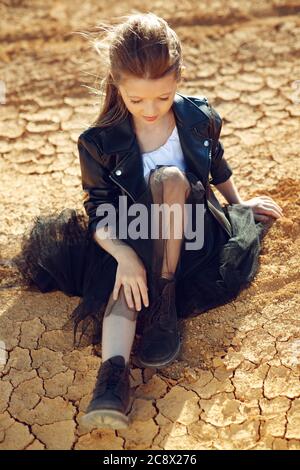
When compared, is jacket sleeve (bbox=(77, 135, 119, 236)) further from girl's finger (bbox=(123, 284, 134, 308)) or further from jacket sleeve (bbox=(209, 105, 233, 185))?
jacket sleeve (bbox=(209, 105, 233, 185))

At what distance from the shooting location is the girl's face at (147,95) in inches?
69.4

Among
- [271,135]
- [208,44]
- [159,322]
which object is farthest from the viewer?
[208,44]

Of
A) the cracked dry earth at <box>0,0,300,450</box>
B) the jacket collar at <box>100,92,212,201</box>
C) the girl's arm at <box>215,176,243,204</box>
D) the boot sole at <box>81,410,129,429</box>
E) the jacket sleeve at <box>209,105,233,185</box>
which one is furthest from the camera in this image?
the girl's arm at <box>215,176,243,204</box>

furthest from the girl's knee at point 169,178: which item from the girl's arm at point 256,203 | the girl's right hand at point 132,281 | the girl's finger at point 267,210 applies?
the girl's finger at point 267,210

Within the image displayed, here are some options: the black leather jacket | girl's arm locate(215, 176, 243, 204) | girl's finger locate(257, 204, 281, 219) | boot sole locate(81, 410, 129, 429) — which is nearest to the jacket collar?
the black leather jacket

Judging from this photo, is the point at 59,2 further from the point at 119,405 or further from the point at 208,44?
the point at 119,405

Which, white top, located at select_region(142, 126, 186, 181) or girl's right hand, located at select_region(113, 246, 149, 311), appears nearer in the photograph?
girl's right hand, located at select_region(113, 246, 149, 311)

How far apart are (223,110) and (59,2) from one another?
5.05 ft

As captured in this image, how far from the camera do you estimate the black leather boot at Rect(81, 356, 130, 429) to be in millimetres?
1716

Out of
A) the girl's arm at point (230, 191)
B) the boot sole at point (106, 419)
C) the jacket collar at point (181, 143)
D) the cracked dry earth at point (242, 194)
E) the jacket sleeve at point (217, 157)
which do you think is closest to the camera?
the boot sole at point (106, 419)

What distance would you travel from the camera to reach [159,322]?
1.96 meters

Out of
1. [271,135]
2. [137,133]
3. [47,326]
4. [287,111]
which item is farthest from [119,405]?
[287,111]

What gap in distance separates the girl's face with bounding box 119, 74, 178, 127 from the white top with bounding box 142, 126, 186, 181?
17 cm

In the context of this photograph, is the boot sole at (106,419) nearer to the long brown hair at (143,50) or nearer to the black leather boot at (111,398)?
the black leather boot at (111,398)
